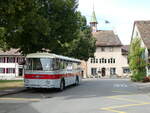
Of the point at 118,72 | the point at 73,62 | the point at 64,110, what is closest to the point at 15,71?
the point at 118,72

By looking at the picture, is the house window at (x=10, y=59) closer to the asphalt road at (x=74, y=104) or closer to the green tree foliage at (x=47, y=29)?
the green tree foliage at (x=47, y=29)

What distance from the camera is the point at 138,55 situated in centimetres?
4131

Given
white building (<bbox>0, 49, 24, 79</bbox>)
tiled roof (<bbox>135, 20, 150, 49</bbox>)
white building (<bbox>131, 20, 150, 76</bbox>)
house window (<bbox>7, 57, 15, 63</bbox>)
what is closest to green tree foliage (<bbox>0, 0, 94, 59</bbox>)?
white building (<bbox>131, 20, 150, 76</bbox>)

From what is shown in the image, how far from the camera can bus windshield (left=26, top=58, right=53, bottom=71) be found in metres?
20.2

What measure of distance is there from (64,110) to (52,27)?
14.8m

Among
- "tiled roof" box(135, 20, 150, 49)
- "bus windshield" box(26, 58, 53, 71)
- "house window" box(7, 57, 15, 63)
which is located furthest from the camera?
"house window" box(7, 57, 15, 63)

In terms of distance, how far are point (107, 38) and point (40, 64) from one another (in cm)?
5804

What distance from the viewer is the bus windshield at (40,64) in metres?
20.2

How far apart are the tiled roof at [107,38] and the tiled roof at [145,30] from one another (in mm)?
25144

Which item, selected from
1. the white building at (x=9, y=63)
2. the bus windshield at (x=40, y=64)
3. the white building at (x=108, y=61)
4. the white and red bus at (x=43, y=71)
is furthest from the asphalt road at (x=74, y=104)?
the white building at (x=9, y=63)

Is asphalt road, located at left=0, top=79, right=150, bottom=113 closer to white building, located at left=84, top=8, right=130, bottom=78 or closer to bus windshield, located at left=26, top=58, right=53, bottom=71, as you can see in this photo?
bus windshield, located at left=26, top=58, right=53, bottom=71

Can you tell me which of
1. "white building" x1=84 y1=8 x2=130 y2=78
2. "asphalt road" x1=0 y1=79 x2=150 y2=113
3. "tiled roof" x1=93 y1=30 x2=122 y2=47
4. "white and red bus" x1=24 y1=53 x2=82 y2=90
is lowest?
"asphalt road" x1=0 y1=79 x2=150 y2=113

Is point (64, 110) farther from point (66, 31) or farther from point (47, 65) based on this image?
point (66, 31)

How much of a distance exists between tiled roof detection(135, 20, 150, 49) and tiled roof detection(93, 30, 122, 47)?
82.5 feet
